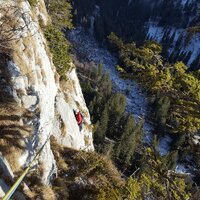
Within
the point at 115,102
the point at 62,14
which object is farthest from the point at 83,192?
the point at 115,102

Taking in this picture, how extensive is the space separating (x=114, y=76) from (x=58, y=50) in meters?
137

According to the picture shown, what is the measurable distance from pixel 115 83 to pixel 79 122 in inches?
5062

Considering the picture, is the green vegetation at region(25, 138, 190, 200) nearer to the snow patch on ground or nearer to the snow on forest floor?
the snow on forest floor

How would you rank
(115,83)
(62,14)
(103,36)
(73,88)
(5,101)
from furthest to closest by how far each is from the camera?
(103,36), (115,83), (62,14), (73,88), (5,101)

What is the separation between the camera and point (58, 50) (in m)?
26.0

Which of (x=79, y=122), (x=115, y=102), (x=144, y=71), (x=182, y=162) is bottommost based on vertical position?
(x=182, y=162)

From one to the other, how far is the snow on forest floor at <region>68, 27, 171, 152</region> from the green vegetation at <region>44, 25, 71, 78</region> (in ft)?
296

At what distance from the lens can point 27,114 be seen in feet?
52.4

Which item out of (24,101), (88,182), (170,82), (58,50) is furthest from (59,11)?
(170,82)

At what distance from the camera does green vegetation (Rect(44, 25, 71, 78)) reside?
1003 inches

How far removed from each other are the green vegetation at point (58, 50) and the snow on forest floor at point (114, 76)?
90.2 metres

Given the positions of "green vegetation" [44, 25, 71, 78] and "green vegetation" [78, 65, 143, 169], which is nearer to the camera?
"green vegetation" [44, 25, 71, 78]

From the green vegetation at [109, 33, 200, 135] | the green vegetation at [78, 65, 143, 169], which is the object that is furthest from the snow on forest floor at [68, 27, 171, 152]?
the green vegetation at [109, 33, 200, 135]

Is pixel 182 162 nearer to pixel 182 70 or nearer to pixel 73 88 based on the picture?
pixel 73 88
